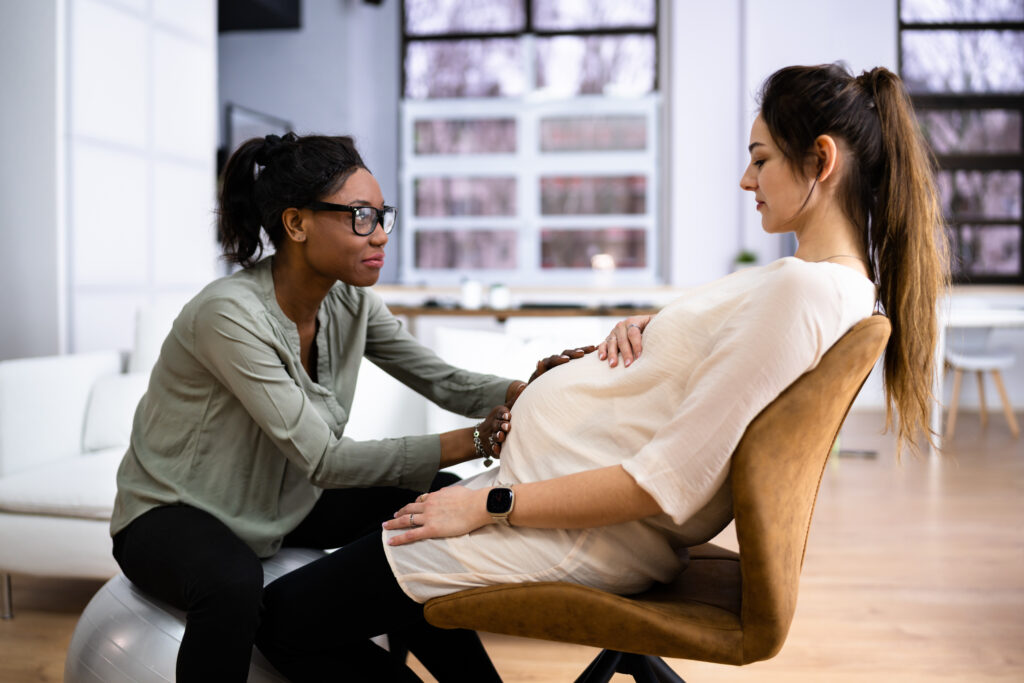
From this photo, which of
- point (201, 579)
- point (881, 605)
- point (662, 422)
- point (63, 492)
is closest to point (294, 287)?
point (201, 579)

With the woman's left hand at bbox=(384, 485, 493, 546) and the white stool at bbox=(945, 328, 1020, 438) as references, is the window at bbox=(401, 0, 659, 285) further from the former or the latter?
the woman's left hand at bbox=(384, 485, 493, 546)

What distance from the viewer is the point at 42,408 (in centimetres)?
284

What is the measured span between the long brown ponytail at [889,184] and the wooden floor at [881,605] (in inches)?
18.7

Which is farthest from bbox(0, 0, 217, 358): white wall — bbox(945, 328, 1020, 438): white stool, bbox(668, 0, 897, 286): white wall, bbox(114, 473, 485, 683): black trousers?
bbox(945, 328, 1020, 438): white stool

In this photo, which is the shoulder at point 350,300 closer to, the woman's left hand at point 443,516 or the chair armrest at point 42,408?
the woman's left hand at point 443,516

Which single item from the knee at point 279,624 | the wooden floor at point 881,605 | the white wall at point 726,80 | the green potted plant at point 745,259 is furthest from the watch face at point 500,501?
the white wall at point 726,80

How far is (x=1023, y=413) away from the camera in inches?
275

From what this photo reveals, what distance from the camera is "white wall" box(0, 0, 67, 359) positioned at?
3729 millimetres

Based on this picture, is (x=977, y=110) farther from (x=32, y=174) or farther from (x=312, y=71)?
(x=32, y=174)

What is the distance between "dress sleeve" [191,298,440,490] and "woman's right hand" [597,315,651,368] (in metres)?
0.37

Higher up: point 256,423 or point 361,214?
point 361,214

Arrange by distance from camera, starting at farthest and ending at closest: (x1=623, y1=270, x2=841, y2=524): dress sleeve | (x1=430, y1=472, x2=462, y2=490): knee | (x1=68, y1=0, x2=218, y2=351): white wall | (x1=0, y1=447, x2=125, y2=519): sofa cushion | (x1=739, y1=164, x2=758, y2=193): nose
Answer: (x1=68, y1=0, x2=218, y2=351): white wall
(x1=0, y1=447, x2=125, y2=519): sofa cushion
(x1=430, y1=472, x2=462, y2=490): knee
(x1=739, y1=164, x2=758, y2=193): nose
(x1=623, y1=270, x2=841, y2=524): dress sleeve

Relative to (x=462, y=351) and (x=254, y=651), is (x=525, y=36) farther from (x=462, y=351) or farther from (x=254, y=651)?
(x=254, y=651)

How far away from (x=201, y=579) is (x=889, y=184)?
1.17 m
